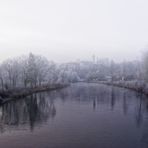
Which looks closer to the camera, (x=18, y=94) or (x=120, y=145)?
(x=120, y=145)

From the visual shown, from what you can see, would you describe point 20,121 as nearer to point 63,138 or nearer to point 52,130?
point 52,130

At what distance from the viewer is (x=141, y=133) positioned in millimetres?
20047

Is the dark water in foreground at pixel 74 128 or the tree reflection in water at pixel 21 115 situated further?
the tree reflection in water at pixel 21 115

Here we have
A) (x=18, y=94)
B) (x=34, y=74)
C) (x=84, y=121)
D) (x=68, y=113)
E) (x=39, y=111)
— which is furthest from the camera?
(x=34, y=74)

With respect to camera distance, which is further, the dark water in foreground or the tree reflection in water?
the tree reflection in water

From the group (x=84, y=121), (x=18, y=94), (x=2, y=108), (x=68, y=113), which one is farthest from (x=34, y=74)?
(x=84, y=121)

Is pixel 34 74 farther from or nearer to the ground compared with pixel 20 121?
farther from the ground

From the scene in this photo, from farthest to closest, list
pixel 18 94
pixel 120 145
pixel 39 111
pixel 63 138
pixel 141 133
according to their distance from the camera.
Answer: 1. pixel 18 94
2. pixel 39 111
3. pixel 141 133
4. pixel 63 138
5. pixel 120 145

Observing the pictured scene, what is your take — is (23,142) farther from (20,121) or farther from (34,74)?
(34,74)

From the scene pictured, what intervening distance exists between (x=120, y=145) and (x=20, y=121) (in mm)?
11448

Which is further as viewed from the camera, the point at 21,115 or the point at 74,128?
the point at 21,115

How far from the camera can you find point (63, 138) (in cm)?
1852

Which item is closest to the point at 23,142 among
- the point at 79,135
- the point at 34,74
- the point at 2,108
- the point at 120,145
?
the point at 79,135

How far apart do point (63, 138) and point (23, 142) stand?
2925 millimetres
